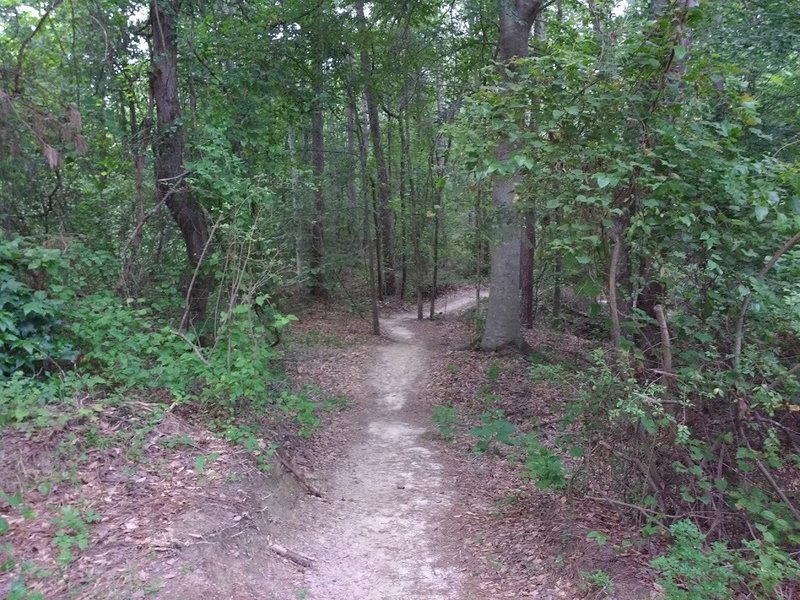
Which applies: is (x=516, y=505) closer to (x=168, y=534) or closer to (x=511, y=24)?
(x=168, y=534)

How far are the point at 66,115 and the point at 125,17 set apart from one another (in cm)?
301

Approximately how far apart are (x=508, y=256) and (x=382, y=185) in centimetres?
927

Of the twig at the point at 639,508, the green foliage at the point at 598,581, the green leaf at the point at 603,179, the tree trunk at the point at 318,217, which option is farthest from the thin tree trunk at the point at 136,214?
the tree trunk at the point at 318,217

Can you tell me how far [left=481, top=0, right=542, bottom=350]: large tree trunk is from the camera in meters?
10.7

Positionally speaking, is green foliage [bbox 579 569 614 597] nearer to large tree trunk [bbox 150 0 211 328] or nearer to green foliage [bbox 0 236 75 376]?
green foliage [bbox 0 236 75 376]

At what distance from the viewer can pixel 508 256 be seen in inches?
448

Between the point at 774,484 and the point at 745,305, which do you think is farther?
the point at 745,305

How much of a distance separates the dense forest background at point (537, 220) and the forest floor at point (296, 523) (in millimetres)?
432

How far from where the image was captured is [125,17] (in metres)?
9.07

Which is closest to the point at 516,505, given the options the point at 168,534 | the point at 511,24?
the point at 168,534

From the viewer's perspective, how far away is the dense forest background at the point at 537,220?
413 cm

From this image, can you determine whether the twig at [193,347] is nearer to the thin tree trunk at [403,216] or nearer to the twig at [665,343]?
the twig at [665,343]

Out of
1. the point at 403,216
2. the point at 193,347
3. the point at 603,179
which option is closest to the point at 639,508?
the point at 603,179

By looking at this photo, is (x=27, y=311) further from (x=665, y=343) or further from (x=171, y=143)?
(x=665, y=343)
